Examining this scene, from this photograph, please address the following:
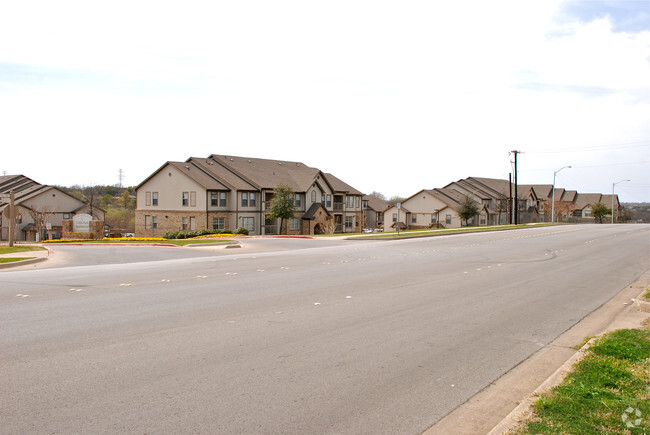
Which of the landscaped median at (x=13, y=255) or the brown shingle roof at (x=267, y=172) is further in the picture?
the brown shingle roof at (x=267, y=172)

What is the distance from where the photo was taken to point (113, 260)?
21234 millimetres

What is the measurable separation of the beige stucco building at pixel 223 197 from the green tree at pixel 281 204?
268 centimetres

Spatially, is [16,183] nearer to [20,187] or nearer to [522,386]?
[20,187]

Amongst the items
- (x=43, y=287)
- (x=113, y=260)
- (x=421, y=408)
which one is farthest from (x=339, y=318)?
(x=113, y=260)

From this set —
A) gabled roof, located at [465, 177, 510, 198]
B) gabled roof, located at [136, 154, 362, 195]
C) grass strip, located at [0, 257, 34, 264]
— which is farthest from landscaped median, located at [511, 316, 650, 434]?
gabled roof, located at [465, 177, 510, 198]

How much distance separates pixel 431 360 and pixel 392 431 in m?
2.32

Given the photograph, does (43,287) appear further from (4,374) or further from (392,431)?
(392,431)

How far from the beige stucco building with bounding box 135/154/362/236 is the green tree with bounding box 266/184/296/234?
268 cm

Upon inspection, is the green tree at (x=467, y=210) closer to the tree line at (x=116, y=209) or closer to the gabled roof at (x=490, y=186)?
the gabled roof at (x=490, y=186)

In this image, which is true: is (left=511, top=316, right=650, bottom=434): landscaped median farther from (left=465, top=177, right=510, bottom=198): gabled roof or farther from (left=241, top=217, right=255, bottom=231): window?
(left=465, top=177, right=510, bottom=198): gabled roof

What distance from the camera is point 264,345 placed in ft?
24.8

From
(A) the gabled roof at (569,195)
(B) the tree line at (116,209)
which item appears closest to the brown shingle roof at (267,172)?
(B) the tree line at (116,209)

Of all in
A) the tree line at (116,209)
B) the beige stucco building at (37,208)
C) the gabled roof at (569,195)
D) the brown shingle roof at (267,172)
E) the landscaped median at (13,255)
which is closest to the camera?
the landscaped median at (13,255)

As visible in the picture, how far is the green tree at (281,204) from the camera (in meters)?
51.8
